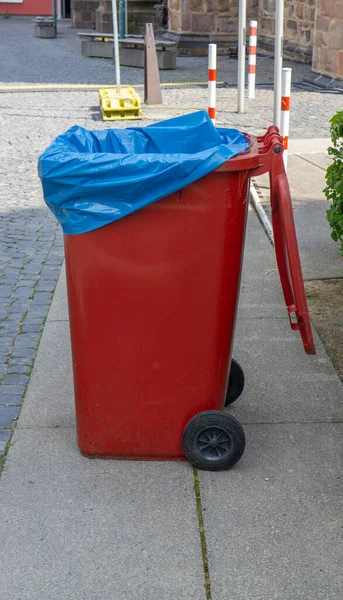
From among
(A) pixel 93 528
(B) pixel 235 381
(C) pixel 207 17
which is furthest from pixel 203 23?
(A) pixel 93 528

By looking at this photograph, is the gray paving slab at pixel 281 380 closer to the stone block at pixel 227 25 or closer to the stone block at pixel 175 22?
the stone block at pixel 227 25

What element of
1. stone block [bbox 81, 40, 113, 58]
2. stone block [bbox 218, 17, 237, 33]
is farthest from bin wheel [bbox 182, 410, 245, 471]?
stone block [bbox 218, 17, 237, 33]

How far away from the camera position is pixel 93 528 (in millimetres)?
3184

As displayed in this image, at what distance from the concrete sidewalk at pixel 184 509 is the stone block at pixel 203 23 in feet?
65.3

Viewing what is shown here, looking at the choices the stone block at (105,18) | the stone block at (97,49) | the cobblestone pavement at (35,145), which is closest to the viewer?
the cobblestone pavement at (35,145)

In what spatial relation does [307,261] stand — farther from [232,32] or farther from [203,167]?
[232,32]

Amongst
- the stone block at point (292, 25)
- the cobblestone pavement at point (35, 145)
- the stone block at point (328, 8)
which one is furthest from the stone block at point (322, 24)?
the stone block at point (292, 25)

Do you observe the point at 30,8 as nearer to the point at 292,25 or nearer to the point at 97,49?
the point at 97,49

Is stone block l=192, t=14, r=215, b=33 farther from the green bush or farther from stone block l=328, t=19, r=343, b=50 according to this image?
Result: the green bush

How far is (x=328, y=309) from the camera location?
5387 millimetres

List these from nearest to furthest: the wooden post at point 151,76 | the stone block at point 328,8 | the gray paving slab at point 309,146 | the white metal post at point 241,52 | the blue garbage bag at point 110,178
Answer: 1. the blue garbage bag at point 110,178
2. the gray paving slab at point 309,146
3. the white metal post at point 241,52
4. the wooden post at point 151,76
5. the stone block at point 328,8

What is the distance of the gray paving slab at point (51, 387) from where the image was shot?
404 cm

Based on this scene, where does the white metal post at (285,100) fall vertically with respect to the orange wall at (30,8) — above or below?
above

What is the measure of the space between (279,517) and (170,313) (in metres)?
Answer: 0.81
